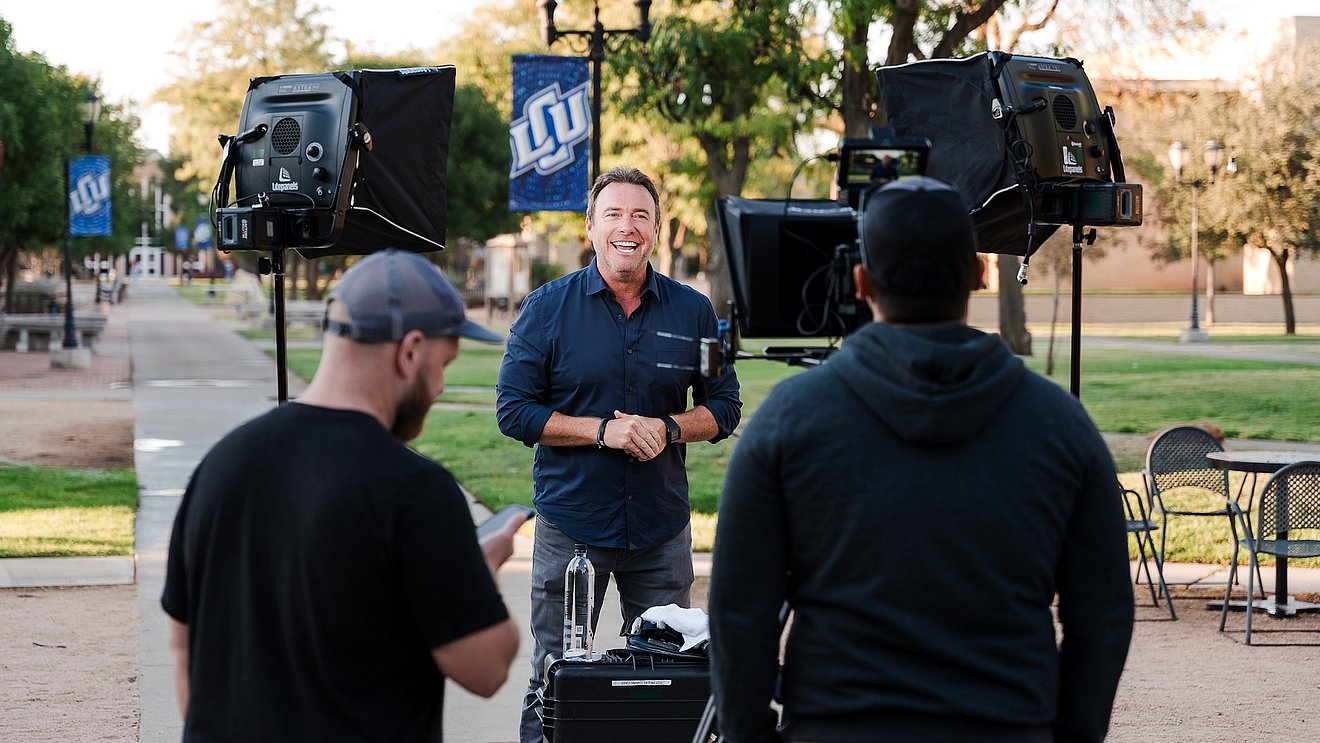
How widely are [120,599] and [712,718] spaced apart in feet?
21.4

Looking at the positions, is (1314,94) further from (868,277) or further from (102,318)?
(868,277)

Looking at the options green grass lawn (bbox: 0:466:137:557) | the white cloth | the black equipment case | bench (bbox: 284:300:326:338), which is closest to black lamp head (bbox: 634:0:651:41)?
green grass lawn (bbox: 0:466:137:557)

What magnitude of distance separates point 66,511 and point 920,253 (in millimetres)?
10210

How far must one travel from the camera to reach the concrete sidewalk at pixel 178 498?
620 centimetres

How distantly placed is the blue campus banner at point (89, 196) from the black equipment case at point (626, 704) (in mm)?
25199

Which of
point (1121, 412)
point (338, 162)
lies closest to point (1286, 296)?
point (1121, 412)

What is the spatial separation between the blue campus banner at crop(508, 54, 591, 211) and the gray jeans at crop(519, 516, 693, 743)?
295 inches

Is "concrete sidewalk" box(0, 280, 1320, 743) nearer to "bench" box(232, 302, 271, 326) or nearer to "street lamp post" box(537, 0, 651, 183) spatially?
"street lamp post" box(537, 0, 651, 183)

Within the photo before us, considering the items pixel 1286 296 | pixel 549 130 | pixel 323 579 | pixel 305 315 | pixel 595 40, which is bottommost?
pixel 305 315

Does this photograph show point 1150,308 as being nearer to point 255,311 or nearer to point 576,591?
point 255,311

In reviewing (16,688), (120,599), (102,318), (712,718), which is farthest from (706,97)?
(102,318)

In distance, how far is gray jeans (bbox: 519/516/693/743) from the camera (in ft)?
14.7

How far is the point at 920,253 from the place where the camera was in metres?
2.32

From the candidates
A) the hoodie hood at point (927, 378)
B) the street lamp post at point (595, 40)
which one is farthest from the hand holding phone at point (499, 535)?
the street lamp post at point (595, 40)
